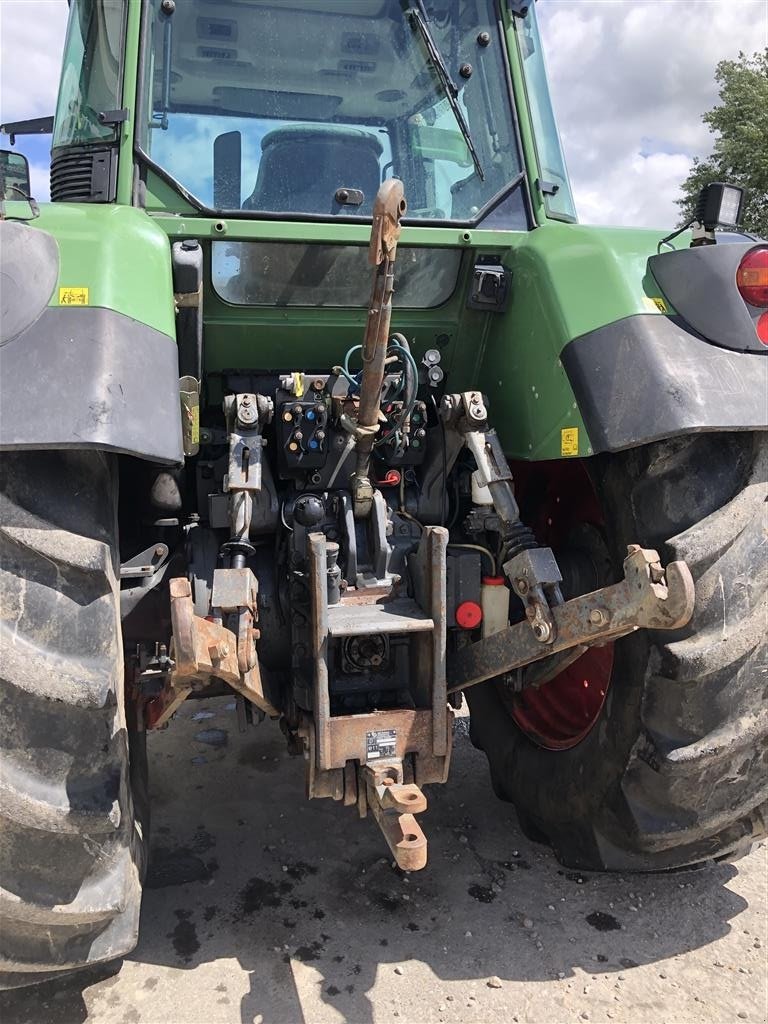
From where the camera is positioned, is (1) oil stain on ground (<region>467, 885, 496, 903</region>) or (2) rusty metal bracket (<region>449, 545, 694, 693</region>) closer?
(2) rusty metal bracket (<region>449, 545, 694, 693</region>)

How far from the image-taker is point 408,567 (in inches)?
95.3

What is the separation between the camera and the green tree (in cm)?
1902

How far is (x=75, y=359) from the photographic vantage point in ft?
5.80

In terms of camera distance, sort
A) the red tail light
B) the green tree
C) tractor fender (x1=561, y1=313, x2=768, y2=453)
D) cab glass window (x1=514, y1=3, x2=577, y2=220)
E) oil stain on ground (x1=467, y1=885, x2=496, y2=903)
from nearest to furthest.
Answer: tractor fender (x1=561, y1=313, x2=768, y2=453) < the red tail light < oil stain on ground (x1=467, y1=885, x2=496, y2=903) < cab glass window (x1=514, y1=3, x2=577, y2=220) < the green tree

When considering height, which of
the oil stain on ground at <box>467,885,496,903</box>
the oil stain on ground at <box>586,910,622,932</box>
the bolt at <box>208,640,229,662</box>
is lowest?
Answer: the oil stain on ground at <box>467,885,496,903</box>

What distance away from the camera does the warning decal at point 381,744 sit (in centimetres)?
213

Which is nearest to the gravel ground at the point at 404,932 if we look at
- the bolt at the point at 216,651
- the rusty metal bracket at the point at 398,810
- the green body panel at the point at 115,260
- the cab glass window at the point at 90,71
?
the rusty metal bracket at the point at 398,810

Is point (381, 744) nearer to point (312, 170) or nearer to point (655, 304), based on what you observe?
point (655, 304)

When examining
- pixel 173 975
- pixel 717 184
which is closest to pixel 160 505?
pixel 173 975

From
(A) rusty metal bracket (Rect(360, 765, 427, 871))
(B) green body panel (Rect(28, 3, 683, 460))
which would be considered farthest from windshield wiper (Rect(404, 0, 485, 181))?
(A) rusty metal bracket (Rect(360, 765, 427, 871))

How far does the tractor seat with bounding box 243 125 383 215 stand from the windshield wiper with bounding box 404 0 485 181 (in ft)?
0.98

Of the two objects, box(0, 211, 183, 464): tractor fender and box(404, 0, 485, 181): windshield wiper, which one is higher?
box(404, 0, 485, 181): windshield wiper

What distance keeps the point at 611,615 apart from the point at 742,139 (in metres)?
21.3

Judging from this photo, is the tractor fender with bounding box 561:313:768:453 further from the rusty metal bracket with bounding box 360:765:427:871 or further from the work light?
the rusty metal bracket with bounding box 360:765:427:871
